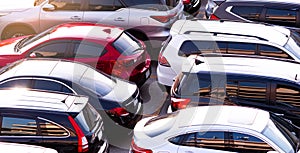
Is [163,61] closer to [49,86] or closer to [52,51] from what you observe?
[52,51]

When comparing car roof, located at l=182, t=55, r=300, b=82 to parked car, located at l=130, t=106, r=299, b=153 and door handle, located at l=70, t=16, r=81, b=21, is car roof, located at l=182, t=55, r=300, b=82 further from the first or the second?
door handle, located at l=70, t=16, r=81, b=21

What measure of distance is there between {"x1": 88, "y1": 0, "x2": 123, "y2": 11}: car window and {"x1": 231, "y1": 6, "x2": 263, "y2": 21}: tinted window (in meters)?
2.85

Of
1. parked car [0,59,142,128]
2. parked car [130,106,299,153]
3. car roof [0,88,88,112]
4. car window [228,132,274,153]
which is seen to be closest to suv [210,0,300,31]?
parked car [0,59,142,128]

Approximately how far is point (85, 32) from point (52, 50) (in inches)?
31.1

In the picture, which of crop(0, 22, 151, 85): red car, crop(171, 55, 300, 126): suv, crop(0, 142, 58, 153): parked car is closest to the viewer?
crop(0, 142, 58, 153): parked car

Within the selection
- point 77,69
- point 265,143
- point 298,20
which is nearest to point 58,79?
point 77,69

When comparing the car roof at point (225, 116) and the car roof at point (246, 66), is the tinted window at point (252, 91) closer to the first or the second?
the car roof at point (246, 66)

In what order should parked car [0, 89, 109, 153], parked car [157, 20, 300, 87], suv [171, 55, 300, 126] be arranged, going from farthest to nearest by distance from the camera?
parked car [157, 20, 300, 87] < suv [171, 55, 300, 126] < parked car [0, 89, 109, 153]

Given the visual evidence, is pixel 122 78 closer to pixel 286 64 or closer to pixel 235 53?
pixel 235 53

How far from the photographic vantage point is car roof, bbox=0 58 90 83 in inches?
398

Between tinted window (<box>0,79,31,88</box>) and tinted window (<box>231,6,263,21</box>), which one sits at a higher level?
tinted window (<box>231,6,263,21</box>)

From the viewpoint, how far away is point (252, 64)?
10.3 metres

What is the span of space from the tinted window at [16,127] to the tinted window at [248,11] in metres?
6.80

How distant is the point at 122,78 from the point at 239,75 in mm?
2529
